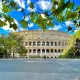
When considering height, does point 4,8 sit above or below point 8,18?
above

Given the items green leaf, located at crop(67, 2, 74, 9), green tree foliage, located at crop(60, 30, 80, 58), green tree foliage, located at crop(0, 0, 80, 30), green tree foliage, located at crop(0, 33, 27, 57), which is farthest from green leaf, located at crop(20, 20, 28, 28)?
green tree foliage, located at crop(60, 30, 80, 58)

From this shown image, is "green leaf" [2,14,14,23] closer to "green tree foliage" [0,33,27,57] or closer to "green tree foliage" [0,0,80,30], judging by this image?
"green tree foliage" [0,0,80,30]

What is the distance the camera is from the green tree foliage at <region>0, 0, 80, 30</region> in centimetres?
312

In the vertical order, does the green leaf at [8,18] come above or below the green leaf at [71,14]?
below

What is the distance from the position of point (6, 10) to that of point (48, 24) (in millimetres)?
632

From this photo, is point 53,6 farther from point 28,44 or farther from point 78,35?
point 28,44

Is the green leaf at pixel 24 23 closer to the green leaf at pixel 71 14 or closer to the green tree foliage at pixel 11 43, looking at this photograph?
the green leaf at pixel 71 14

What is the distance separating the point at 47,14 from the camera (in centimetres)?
336

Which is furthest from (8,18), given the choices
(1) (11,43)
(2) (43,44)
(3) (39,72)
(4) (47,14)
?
(2) (43,44)

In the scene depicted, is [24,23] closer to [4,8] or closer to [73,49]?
[4,8]

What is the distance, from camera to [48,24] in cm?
351

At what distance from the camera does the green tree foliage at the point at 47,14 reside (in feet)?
10.3

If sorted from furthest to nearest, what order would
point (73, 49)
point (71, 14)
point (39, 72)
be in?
point (73, 49), point (39, 72), point (71, 14)

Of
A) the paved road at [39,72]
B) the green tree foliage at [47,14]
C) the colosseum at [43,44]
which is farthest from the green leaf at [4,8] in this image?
the colosseum at [43,44]
